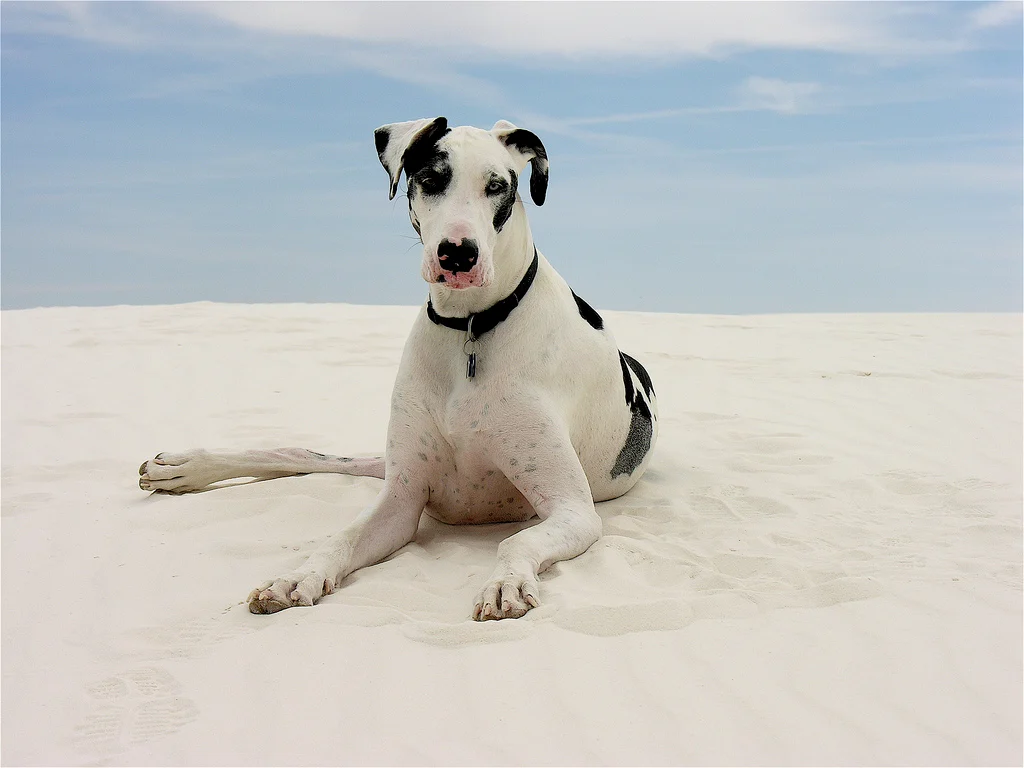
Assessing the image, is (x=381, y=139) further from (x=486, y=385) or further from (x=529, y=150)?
(x=486, y=385)

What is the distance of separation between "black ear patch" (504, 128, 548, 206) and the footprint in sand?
2.50m

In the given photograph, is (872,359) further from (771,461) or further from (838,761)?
(838,761)

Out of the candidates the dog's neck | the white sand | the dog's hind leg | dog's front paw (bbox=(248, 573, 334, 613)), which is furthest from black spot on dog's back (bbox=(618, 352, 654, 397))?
dog's front paw (bbox=(248, 573, 334, 613))

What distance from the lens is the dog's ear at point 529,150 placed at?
399cm

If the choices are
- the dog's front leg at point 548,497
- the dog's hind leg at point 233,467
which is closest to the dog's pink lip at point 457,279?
the dog's front leg at point 548,497

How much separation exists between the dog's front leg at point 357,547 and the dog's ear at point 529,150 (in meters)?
1.44

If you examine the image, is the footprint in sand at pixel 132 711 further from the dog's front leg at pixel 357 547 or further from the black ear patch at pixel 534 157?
the black ear patch at pixel 534 157

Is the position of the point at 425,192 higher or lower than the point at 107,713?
higher

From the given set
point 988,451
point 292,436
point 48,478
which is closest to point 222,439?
point 292,436

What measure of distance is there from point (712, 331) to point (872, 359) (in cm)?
353

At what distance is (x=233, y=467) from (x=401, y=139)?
234 cm

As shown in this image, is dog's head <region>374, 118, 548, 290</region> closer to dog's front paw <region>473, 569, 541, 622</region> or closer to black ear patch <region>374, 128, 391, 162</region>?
Answer: black ear patch <region>374, 128, 391, 162</region>

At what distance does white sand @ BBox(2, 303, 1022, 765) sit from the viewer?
254 cm

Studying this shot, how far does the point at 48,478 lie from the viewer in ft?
18.3
